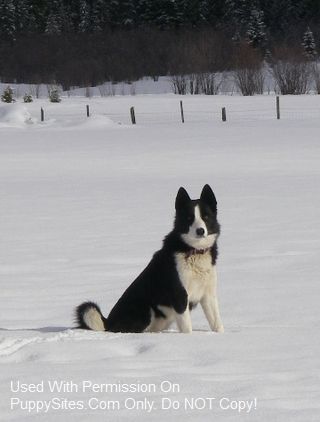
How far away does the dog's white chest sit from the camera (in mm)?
5535

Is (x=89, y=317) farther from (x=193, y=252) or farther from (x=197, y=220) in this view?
(x=197, y=220)

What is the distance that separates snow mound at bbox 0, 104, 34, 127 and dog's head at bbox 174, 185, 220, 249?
110 feet

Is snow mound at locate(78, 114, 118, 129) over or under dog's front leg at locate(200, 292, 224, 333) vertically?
under

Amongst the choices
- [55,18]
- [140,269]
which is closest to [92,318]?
[140,269]

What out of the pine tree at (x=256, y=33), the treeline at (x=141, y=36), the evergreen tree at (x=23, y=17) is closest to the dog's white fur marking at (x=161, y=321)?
the treeline at (x=141, y=36)

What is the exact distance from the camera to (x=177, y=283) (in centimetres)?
552

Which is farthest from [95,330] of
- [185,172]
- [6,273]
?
[185,172]

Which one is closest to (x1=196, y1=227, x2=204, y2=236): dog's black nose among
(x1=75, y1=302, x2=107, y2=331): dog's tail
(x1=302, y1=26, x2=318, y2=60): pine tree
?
(x1=75, y1=302, x2=107, y2=331): dog's tail

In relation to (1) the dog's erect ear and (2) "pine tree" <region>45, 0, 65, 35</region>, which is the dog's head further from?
(2) "pine tree" <region>45, 0, 65, 35</region>

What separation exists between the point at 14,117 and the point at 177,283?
34981 millimetres

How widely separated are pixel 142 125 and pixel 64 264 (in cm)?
2783

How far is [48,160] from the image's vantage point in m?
25.4

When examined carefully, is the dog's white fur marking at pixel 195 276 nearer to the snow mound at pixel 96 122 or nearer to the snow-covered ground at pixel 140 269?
the snow-covered ground at pixel 140 269

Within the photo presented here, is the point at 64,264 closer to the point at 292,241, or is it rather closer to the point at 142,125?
the point at 292,241
